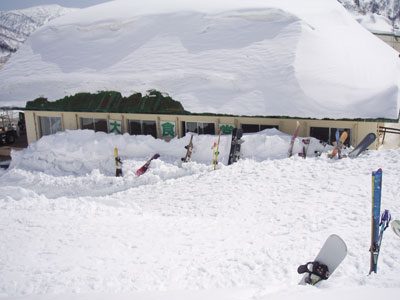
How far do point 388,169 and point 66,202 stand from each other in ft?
30.0

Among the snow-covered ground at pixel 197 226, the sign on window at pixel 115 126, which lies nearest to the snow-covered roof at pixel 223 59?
the sign on window at pixel 115 126

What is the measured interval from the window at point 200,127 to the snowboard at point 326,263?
31.1 feet

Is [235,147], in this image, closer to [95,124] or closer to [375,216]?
[375,216]

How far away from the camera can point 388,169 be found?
9.45 meters

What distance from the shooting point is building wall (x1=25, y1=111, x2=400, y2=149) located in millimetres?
12172

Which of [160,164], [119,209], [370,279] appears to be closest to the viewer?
[370,279]

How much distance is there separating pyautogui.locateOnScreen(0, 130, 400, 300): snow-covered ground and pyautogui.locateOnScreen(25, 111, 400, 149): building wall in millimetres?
982

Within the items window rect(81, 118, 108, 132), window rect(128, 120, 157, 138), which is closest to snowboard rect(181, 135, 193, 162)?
window rect(128, 120, 157, 138)

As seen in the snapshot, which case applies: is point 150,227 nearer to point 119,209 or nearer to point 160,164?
point 119,209

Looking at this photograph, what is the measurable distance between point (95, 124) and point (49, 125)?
273 centimetres

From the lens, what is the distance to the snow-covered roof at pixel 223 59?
12.8 m

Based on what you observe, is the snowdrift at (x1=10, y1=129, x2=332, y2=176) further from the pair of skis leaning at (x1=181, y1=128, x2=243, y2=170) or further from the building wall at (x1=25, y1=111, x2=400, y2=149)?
the building wall at (x1=25, y1=111, x2=400, y2=149)

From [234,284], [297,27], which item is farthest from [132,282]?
[297,27]

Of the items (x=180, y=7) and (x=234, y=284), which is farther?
(x=180, y=7)
